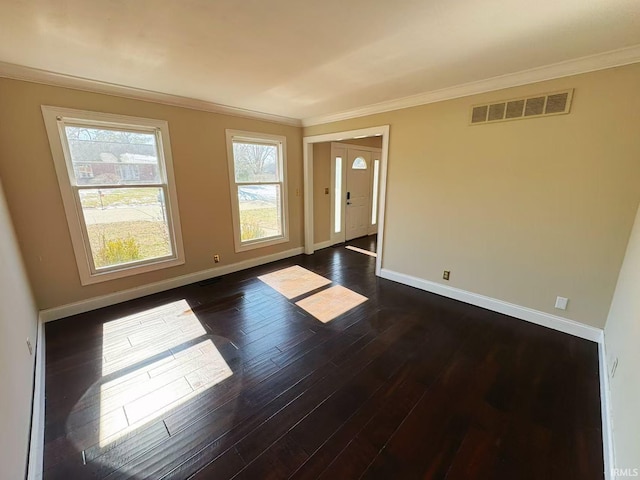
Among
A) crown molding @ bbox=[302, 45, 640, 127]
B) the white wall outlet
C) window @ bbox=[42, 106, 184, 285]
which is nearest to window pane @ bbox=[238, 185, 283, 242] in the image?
window @ bbox=[42, 106, 184, 285]

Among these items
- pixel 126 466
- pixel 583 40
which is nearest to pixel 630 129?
pixel 583 40

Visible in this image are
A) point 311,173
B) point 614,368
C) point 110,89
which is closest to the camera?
point 614,368

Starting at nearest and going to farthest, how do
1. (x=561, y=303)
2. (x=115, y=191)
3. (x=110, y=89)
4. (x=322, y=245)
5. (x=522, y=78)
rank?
(x=522, y=78)
(x=561, y=303)
(x=110, y=89)
(x=115, y=191)
(x=322, y=245)

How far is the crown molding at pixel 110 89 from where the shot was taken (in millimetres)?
2252

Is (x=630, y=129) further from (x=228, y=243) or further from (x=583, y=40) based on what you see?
(x=228, y=243)

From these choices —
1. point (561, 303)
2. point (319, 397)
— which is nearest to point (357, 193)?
point (561, 303)

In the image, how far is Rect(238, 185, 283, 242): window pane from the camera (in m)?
4.12

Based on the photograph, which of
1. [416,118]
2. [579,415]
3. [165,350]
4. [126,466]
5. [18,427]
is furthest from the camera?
[416,118]

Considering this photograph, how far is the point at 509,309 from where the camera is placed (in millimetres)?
2801

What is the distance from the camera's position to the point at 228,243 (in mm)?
3975

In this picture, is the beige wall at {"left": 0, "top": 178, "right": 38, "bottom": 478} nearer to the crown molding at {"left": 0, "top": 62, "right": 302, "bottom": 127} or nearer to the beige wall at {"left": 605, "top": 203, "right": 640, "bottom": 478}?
the crown molding at {"left": 0, "top": 62, "right": 302, "bottom": 127}

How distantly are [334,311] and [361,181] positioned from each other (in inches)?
145

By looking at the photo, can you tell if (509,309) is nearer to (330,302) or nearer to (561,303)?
(561,303)

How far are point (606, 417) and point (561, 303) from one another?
116 centimetres
